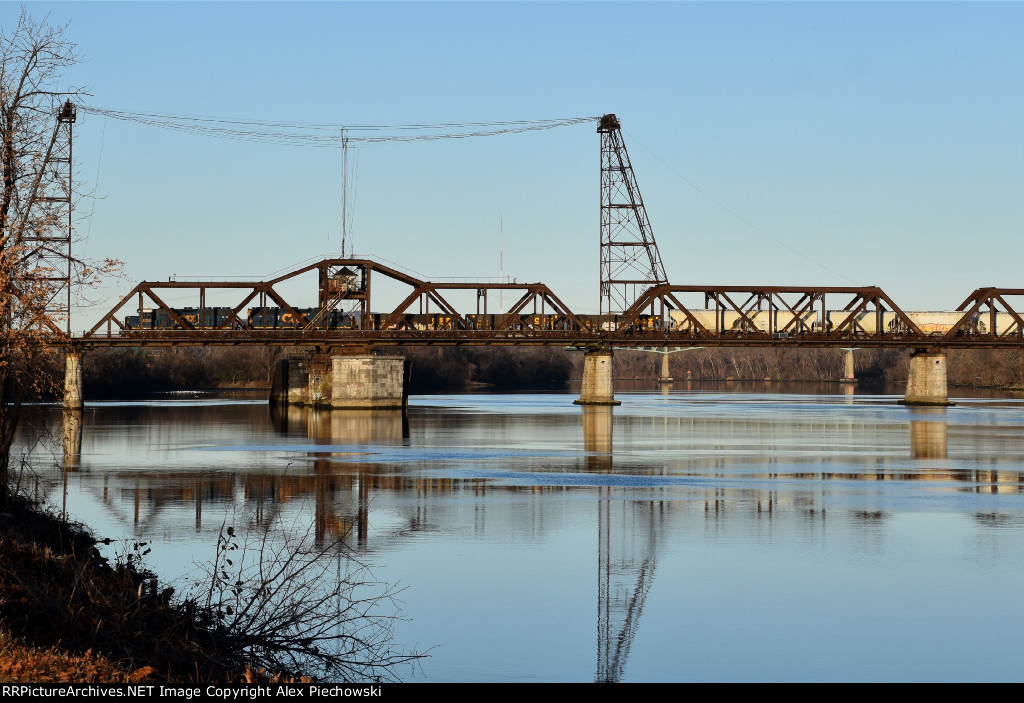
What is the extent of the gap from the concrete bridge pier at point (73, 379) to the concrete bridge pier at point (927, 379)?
267 ft

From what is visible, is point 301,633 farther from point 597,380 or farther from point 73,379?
point 597,380

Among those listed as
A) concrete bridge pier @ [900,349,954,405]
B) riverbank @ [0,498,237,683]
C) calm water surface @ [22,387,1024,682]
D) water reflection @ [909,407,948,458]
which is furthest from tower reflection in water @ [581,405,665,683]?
concrete bridge pier @ [900,349,954,405]

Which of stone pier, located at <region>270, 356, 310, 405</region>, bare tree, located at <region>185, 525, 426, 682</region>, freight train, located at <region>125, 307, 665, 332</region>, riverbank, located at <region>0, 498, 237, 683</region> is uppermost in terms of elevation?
freight train, located at <region>125, 307, 665, 332</region>

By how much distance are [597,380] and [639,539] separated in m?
94.9

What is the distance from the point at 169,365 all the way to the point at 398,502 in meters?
172

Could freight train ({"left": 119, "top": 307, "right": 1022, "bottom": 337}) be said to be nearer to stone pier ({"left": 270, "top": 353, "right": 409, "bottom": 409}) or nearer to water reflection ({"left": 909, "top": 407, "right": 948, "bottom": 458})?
stone pier ({"left": 270, "top": 353, "right": 409, "bottom": 409})

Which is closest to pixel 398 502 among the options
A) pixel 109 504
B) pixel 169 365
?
pixel 109 504

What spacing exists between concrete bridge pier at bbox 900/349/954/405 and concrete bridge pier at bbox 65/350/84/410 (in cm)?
8133

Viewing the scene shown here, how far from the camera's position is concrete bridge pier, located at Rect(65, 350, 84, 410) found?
4119 inches

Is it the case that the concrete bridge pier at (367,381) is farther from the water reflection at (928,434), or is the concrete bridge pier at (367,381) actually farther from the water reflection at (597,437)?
the water reflection at (928,434)

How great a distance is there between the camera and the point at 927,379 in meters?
131

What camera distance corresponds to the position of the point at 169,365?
648 feet

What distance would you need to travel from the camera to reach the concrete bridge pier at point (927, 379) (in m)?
128

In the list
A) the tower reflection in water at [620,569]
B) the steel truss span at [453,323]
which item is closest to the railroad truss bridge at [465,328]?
the steel truss span at [453,323]
